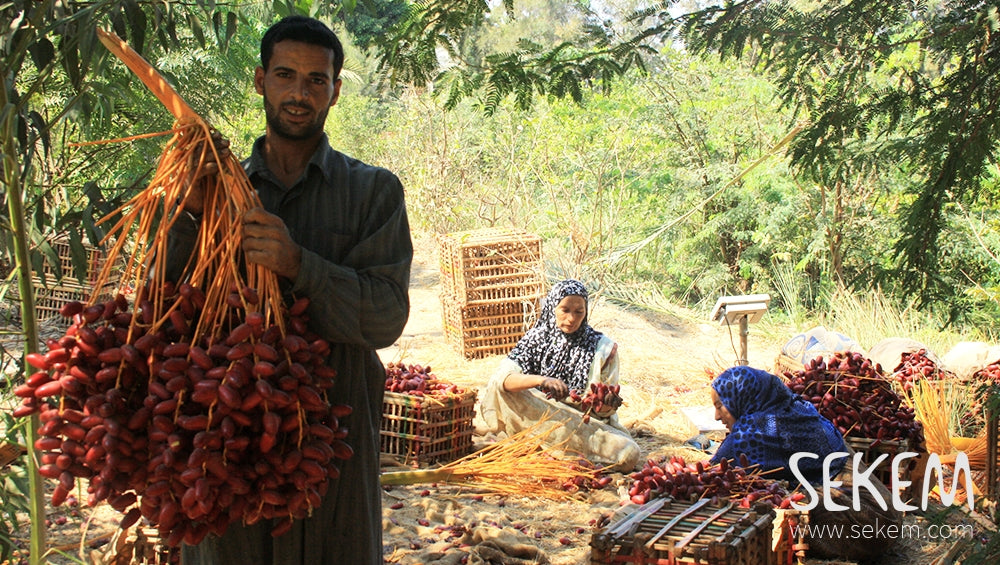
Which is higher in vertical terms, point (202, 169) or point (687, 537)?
point (202, 169)

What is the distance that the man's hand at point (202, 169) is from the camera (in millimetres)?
1729

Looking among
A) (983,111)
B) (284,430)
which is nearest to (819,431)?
(983,111)

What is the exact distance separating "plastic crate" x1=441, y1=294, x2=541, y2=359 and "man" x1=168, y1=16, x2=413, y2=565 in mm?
6076

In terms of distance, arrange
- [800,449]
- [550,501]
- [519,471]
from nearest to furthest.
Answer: [800,449] → [519,471] → [550,501]

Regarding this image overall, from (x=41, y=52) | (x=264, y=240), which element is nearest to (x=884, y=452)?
(x=264, y=240)

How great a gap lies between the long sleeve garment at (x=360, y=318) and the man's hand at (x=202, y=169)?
5.5 inches

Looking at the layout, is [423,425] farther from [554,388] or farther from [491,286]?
[491,286]

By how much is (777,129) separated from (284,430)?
32.9 ft

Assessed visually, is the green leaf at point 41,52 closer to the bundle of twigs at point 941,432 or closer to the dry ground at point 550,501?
the dry ground at point 550,501

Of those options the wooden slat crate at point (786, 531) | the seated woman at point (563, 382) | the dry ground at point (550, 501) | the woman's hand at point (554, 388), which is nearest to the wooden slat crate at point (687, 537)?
the wooden slat crate at point (786, 531)

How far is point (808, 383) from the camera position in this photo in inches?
191

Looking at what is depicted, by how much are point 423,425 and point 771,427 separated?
1865 mm

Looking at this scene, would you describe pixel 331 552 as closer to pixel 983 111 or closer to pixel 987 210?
pixel 983 111

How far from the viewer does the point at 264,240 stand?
1.71 meters
